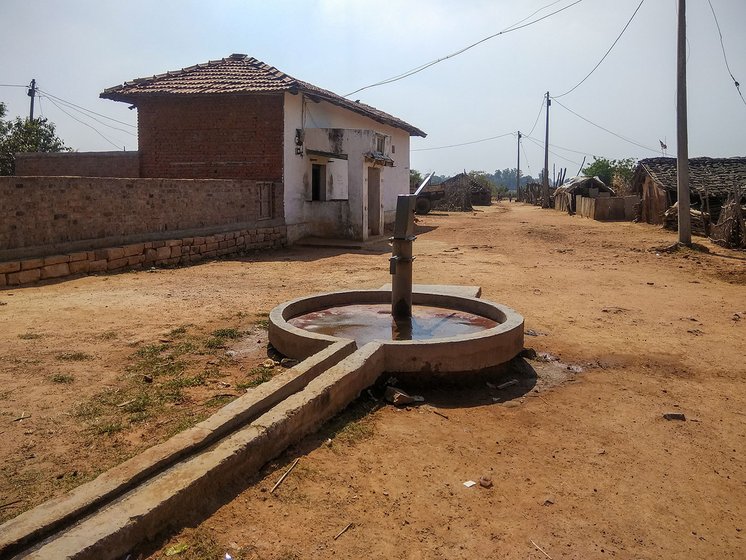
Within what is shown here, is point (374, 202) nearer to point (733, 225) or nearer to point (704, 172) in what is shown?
point (733, 225)

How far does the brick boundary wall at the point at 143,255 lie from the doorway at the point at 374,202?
474 centimetres

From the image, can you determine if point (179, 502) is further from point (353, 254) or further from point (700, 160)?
point (700, 160)

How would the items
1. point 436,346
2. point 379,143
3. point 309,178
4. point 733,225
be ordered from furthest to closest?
point 379,143 < point 309,178 < point 733,225 < point 436,346

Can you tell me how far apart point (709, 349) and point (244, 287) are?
6354 mm

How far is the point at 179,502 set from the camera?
7.93ft

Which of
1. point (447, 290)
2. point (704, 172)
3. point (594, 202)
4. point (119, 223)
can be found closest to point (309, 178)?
point (119, 223)

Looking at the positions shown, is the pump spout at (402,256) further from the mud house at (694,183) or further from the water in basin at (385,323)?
the mud house at (694,183)

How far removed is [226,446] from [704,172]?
2365cm

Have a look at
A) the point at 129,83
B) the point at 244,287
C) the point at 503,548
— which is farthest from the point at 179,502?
the point at 129,83

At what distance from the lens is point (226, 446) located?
2.82 meters

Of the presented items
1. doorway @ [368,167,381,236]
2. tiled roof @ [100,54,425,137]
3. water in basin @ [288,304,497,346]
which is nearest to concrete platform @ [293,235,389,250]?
doorway @ [368,167,381,236]

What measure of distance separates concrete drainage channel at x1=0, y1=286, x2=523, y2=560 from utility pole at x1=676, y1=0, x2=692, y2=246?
11.6 m

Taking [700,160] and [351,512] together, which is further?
[700,160]

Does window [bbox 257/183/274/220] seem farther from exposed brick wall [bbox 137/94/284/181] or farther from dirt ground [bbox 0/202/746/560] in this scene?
dirt ground [bbox 0/202/746/560]
